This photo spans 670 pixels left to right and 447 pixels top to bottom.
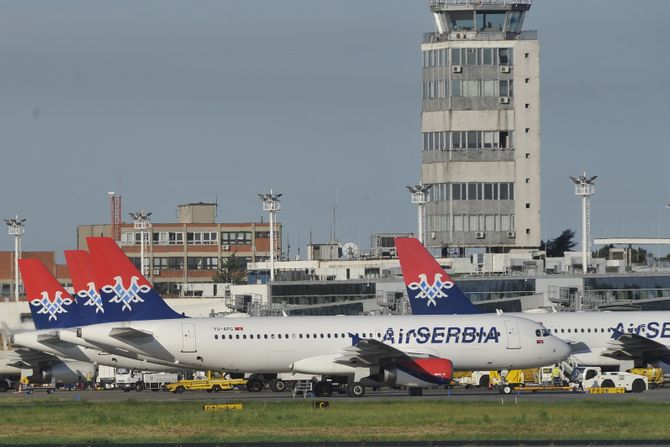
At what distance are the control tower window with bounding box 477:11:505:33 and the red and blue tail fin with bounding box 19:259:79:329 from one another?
6603cm

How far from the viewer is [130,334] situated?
81.3 metres

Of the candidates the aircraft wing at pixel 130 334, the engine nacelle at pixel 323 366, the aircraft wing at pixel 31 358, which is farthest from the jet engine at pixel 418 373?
the aircraft wing at pixel 31 358

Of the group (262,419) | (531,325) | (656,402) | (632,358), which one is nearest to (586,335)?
(632,358)

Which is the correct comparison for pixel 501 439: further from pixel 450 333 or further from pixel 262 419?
pixel 450 333

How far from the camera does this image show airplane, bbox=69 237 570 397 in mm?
81625

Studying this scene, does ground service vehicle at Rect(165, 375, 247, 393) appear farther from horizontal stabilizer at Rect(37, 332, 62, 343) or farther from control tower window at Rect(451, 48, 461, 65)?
control tower window at Rect(451, 48, 461, 65)

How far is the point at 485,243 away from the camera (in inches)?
6294

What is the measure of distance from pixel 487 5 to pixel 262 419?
101674 millimetres

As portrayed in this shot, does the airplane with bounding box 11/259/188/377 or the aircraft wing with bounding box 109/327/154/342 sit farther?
the airplane with bounding box 11/259/188/377

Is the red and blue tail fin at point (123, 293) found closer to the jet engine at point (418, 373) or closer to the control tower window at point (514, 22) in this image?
the jet engine at point (418, 373)

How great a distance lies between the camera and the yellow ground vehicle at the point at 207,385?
3807 inches

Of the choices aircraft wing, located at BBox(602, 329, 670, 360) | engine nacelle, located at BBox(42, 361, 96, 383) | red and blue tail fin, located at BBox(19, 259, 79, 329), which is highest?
red and blue tail fin, located at BBox(19, 259, 79, 329)

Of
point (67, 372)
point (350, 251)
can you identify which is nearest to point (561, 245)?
point (350, 251)

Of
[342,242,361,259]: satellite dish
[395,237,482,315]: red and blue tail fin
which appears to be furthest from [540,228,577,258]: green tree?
[395,237,482,315]: red and blue tail fin
